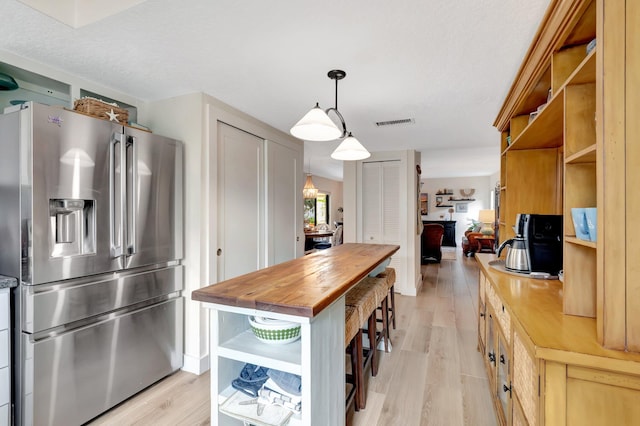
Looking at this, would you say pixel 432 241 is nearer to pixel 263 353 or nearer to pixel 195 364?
pixel 195 364

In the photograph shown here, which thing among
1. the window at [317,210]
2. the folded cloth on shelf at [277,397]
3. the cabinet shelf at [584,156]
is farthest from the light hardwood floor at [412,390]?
the window at [317,210]

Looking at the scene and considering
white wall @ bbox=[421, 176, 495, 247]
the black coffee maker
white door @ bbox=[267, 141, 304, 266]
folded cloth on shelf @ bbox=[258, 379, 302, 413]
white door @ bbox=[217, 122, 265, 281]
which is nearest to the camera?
folded cloth on shelf @ bbox=[258, 379, 302, 413]

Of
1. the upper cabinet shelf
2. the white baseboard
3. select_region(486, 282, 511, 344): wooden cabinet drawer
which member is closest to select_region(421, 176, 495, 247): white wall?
the upper cabinet shelf

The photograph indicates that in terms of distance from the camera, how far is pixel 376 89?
7.87 feet

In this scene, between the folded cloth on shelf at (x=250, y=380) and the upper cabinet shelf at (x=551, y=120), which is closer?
the upper cabinet shelf at (x=551, y=120)

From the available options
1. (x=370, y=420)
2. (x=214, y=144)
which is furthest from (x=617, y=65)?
(x=214, y=144)

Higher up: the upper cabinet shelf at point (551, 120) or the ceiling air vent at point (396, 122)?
the ceiling air vent at point (396, 122)

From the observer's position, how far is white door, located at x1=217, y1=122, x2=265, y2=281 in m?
2.71

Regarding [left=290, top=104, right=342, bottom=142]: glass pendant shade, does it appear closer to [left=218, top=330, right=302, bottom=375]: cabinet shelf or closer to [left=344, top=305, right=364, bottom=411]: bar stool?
[left=344, top=305, right=364, bottom=411]: bar stool

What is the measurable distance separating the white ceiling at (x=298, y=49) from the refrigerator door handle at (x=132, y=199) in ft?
1.85

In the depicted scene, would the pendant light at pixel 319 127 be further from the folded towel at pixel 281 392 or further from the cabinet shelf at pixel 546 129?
the folded towel at pixel 281 392

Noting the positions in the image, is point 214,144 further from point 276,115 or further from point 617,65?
point 617,65

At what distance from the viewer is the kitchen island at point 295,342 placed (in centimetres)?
117

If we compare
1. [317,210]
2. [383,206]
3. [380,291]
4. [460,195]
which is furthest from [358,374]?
[460,195]
